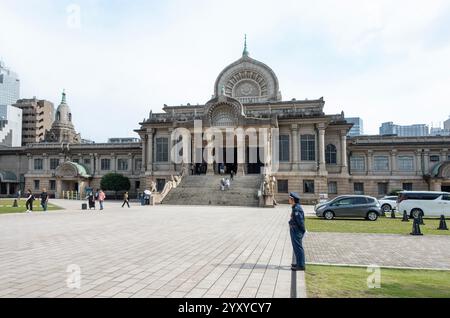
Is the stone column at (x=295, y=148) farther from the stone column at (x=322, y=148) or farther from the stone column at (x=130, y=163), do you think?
the stone column at (x=130, y=163)

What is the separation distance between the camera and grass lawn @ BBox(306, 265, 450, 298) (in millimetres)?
6617

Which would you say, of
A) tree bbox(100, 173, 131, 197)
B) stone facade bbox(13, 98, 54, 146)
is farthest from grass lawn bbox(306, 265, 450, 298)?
stone facade bbox(13, 98, 54, 146)

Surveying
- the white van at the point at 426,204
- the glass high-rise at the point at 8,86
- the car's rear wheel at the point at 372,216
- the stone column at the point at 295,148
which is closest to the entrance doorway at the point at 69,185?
the stone column at the point at 295,148

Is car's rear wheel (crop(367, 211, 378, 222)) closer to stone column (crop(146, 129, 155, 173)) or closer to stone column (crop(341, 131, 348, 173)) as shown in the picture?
stone column (crop(341, 131, 348, 173))

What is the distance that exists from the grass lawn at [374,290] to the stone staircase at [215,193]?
87.5 ft

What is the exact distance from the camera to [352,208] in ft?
77.9

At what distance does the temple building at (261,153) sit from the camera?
146 ft

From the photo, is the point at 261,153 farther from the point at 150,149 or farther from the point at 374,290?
the point at 374,290

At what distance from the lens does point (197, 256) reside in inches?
396

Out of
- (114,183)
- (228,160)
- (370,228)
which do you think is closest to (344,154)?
(228,160)

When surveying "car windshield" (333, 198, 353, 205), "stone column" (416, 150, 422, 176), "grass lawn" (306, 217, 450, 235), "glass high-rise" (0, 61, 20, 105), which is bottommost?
"grass lawn" (306, 217, 450, 235)

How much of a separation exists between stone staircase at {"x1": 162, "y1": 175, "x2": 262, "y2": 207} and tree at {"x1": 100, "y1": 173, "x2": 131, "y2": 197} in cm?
1714

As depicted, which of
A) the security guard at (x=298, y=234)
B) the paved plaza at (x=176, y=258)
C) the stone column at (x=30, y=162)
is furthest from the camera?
the stone column at (x=30, y=162)
